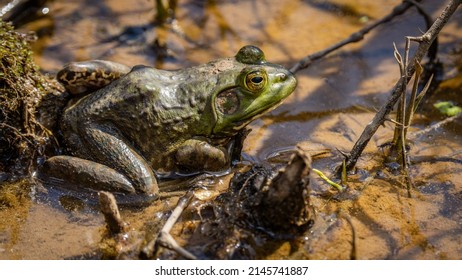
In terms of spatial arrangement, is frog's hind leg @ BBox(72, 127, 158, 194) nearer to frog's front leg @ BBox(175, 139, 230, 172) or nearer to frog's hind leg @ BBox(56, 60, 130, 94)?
frog's front leg @ BBox(175, 139, 230, 172)

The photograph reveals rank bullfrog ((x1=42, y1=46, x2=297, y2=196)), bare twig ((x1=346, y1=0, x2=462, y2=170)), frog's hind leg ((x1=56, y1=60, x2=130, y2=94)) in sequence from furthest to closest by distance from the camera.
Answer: frog's hind leg ((x1=56, y1=60, x2=130, y2=94)) → bullfrog ((x1=42, y1=46, x2=297, y2=196)) → bare twig ((x1=346, y1=0, x2=462, y2=170))

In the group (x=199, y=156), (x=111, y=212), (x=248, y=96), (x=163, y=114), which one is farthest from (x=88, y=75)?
(x=111, y=212)

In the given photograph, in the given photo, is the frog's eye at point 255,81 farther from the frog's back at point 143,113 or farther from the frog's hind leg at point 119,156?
the frog's hind leg at point 119,156

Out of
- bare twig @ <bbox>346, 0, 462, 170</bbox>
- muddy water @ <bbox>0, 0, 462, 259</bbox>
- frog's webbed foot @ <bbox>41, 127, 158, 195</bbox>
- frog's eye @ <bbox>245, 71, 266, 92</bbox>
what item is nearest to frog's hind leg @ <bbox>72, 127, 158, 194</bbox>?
frog's webbed foot @ <bbox>41, 127, 158, 195</bbox>

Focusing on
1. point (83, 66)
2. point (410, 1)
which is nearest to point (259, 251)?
point (83, 66)

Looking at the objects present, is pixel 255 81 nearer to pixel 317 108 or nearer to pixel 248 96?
pixel 248 96

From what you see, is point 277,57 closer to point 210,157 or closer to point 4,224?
point 210,157

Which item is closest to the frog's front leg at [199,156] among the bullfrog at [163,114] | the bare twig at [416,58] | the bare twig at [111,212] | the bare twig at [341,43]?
the bullfrog at [163,114]
